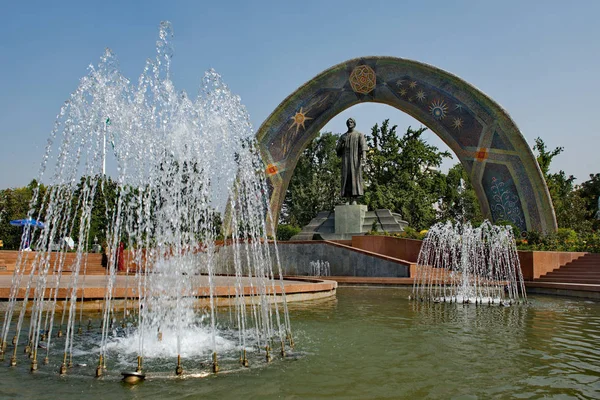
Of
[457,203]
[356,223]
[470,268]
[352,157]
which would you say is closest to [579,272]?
[470,268]

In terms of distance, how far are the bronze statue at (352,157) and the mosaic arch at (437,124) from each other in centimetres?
360

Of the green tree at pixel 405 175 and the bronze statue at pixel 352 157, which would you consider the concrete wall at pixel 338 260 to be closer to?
the bronze statue at pixel 352 157

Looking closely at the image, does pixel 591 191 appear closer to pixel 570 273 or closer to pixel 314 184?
pixel 314 184

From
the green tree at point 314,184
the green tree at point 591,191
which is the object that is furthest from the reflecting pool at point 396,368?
the green tree at point 591,191

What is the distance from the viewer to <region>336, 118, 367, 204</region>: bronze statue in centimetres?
2112

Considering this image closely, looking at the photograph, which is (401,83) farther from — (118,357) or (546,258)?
(118,357)

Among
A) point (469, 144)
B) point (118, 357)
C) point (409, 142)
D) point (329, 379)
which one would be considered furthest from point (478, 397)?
point (409, 142)

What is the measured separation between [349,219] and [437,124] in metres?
5.76

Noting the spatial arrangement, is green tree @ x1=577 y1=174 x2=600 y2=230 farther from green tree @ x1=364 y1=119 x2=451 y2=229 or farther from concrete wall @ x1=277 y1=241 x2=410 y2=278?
concrete wall @ x1=277 y1=241 x2=410 y2=278

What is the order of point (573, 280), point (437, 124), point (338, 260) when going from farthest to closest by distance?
point (437, 124)
point (338, 260)
point (573, 280)

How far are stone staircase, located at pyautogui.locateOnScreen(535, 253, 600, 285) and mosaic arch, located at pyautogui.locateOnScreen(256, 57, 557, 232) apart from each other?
5.97 meters

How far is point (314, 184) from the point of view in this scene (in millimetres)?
35875

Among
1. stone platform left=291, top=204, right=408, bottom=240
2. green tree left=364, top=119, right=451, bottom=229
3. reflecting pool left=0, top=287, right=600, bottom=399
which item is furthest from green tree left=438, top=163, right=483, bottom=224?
reflecting pool left=0, top=287, right=600, bottom=399

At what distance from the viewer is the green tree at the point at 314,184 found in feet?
116
